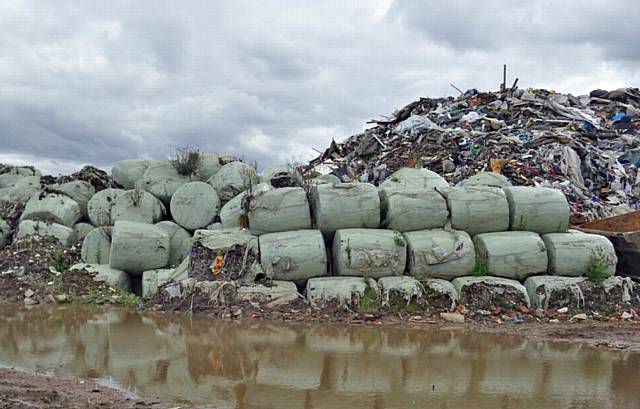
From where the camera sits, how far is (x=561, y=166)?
12164 mm

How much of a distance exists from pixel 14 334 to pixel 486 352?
4849mm

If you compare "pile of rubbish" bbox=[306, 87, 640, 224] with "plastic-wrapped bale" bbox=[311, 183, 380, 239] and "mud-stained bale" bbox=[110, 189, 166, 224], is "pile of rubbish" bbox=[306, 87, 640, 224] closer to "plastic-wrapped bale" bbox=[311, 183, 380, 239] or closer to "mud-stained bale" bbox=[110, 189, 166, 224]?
"plastic-wrapped bale" bbox=[311, 183, 380, 239]

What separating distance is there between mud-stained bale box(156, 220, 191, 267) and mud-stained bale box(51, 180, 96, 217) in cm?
193

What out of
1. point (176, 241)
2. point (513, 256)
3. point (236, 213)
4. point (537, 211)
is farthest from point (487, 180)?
point (176, 241)

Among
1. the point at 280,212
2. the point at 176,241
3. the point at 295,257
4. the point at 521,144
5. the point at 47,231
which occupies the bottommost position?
the point at 295,257

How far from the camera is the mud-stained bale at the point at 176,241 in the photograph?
29.7 feet

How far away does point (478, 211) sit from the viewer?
8070mm

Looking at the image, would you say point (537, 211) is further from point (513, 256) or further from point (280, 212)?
point (280, 212)

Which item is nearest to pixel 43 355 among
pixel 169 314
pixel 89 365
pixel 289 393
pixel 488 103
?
pixel 89 365

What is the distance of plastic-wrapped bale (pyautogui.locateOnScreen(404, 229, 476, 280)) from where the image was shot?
7.76 m

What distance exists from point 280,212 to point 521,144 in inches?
274

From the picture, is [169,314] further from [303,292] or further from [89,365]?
[89,365]

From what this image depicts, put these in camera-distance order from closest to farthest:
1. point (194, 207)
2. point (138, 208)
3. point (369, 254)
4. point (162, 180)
A: point (369, 254)
point (194, 207)
point (138, 208)
point (162, 180)

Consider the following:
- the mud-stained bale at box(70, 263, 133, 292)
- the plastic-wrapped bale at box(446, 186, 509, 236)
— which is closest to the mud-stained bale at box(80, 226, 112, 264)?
the mud-stained bale at box(70, 263, 133, 292)
